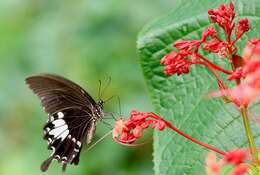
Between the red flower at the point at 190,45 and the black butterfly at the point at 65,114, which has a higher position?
the red flower at the point at 190,45

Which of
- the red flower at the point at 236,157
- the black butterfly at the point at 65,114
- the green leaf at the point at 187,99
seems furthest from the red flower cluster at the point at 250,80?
the black butterfly at the point at 65,114

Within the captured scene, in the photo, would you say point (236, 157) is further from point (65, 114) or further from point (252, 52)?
point (65, 114)

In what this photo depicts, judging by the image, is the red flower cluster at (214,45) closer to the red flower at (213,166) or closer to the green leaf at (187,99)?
the red flower at (213,166)

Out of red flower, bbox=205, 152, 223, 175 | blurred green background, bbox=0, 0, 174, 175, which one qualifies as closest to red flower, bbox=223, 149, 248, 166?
red flower, bbox=205, 152, 223, 175

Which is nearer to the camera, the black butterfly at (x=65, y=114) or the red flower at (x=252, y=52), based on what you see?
the red flower at (x=252, y=52)

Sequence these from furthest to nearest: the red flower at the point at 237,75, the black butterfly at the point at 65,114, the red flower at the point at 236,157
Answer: the black butterfly at the point at 65,114 < the red flower at the point at 237,75 < the red flower at the point at 236,157

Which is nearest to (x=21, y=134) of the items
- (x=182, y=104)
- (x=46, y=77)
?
(x=46, y=77)

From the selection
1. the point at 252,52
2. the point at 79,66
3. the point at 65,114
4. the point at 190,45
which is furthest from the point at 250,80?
the point at 79,66
